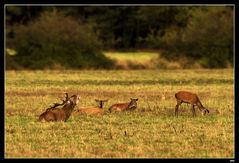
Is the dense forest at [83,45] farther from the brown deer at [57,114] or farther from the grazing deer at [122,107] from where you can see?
the brown deer at [57,114]

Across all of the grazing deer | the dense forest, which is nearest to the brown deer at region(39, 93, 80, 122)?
the grazing deer

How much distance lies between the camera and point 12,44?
4356 cm

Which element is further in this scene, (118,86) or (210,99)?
(118,86)

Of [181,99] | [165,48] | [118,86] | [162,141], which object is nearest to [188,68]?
[165,48]

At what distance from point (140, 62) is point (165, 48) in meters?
2.36

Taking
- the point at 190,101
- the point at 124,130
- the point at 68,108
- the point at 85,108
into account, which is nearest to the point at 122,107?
the point at 85,108

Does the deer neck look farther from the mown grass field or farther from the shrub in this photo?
the shrub

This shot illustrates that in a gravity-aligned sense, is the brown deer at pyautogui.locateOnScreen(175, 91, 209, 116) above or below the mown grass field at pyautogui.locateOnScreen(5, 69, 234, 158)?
above

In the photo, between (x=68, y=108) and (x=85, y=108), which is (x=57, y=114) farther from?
(x=85, y=108)

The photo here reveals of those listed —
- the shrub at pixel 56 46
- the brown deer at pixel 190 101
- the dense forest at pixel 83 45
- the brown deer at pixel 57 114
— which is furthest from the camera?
the dense forest at pixel 83 45

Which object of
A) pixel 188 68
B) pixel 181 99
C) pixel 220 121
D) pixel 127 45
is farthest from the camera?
pixel 127 45

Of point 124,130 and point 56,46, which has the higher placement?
point 56,46

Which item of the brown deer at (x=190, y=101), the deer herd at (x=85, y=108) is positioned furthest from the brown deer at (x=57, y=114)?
the brown deer at (x=190, y=101)

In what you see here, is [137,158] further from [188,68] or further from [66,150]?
[188,68]
